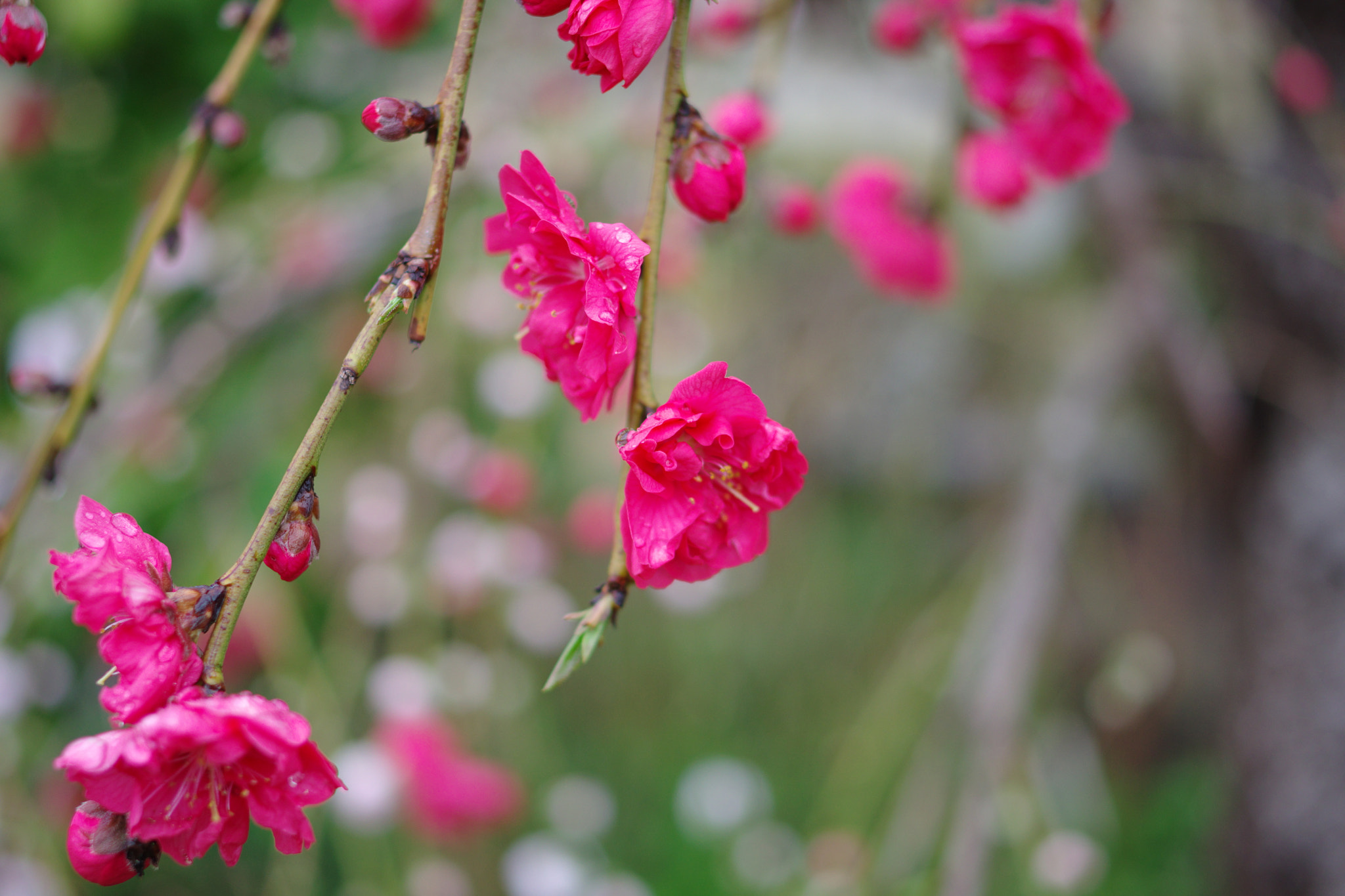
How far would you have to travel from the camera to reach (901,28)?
739 millimetres

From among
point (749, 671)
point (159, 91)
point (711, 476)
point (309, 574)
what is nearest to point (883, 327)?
point (749, 671)

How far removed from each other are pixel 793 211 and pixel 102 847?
752mm

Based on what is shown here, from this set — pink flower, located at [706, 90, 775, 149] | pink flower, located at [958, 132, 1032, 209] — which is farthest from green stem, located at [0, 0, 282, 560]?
pink flower, located at [958, 132, 1032, 209]

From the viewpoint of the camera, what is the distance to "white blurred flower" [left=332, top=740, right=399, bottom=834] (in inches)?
44.6

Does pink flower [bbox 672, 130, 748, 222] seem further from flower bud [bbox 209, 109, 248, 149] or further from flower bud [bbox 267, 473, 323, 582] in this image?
flower bud [bbox 209, 109, 248, 149]

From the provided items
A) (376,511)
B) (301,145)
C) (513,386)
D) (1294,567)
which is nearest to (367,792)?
(376,511)

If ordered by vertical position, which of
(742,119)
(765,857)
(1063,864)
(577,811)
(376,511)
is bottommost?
(765,857)

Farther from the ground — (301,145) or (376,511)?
(301,145)

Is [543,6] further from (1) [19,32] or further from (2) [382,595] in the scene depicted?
(2) [382,595]

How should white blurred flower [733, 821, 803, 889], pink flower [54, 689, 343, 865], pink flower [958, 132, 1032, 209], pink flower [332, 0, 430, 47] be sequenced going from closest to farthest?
pink flower [54, 689, 343, 865]
pink flower [958, 132, 1032, 209]
pink flower [332, 0, 430, 47]
white blurred flower [733, 821, 803, 889]

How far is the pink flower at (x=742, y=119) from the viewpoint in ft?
1.93

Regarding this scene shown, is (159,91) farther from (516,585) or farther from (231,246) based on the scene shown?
(516,585)

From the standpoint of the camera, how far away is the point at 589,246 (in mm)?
355

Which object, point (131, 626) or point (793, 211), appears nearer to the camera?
point (131, 626)
